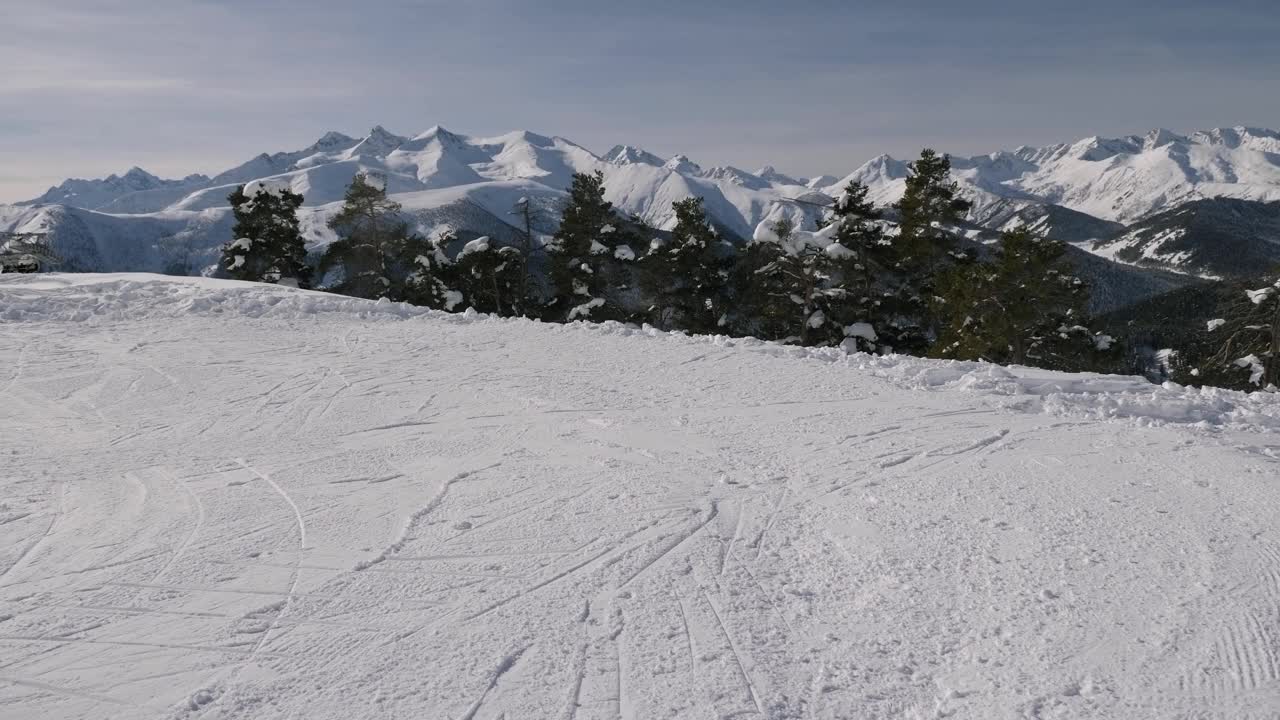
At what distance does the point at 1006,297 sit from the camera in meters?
20.0

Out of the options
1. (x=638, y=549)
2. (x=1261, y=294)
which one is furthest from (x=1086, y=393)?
(x=1261, y=294)

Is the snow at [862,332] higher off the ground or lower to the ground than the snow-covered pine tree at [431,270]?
lower

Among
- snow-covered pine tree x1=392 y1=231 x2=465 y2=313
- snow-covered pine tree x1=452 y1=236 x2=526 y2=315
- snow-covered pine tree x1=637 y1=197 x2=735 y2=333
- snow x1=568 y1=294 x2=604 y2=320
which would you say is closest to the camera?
snow-covered pine tree x1=637 y1=197 x2=735 y2=333

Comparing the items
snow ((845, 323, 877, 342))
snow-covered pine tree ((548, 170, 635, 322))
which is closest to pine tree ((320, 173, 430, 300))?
snow-covered pine tree ((548, 170, 635, 322))

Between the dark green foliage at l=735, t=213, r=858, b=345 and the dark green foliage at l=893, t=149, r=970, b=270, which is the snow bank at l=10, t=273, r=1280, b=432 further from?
the dark green foliage at l=893, t=149, r=970, b=270

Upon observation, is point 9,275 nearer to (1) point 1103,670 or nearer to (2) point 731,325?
(2) point 731,325

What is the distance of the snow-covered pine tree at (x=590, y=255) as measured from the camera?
1000 inches

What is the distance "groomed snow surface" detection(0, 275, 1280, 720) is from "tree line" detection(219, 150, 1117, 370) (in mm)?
11169

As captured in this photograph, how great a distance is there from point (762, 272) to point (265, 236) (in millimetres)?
20050

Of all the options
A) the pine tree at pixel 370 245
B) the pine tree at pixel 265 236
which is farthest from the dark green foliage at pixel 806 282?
the pine tree at pixel 265 236

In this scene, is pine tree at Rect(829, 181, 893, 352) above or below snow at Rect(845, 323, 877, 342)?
above

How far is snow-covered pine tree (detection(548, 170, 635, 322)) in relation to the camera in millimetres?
25406

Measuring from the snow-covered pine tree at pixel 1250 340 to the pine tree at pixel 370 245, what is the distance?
26056 mm

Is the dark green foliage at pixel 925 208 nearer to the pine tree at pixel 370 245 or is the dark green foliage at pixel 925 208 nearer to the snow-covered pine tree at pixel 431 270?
the snow-covered pine tree at pixel 431 270
